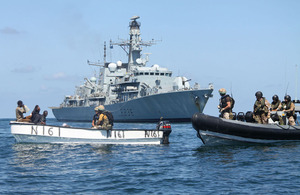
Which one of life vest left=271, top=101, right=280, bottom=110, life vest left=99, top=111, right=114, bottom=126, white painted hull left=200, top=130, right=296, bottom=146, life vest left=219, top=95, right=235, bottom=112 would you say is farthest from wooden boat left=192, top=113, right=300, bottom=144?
life vest left=99, top=111, right=114, bottom=126

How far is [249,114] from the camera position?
59.4 ft

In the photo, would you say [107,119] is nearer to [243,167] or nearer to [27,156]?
[27,156]

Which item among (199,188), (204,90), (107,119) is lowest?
(199,188)

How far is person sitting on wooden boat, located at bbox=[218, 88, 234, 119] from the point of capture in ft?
54.7

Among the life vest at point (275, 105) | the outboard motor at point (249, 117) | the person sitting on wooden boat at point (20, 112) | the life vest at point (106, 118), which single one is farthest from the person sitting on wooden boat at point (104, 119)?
the life vest at point (275, 105)

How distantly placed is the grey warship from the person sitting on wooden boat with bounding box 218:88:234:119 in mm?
29471

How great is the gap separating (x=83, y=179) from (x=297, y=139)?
10.9 metres

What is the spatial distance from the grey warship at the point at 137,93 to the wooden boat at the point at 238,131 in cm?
2929

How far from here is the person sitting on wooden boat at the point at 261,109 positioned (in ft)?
55.5

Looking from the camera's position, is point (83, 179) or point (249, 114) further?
point (249, 114)

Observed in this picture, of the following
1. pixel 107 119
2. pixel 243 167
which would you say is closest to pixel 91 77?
pixel 107 119

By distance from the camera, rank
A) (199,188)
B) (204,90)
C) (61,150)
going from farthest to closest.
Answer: (204,90) < (61,150) < (199,188)

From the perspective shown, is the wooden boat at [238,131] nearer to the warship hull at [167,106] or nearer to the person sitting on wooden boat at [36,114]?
the person sitting on wooden boat at [36,114]

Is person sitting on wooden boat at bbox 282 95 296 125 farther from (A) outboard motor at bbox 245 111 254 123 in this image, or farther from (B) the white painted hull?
(B) the white painted hull
